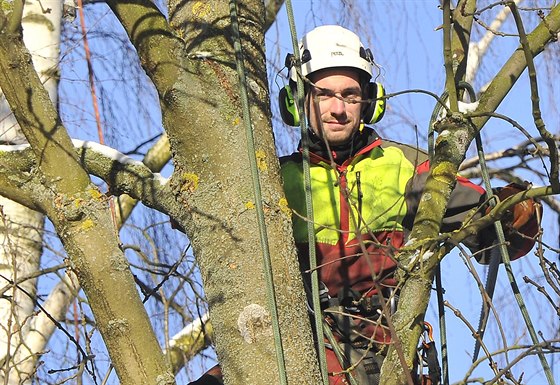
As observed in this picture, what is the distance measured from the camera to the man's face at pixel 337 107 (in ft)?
12.7

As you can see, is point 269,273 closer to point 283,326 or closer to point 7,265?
point 283,326

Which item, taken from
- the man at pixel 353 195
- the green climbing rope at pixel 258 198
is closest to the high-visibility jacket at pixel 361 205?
the man at pixel 353 195

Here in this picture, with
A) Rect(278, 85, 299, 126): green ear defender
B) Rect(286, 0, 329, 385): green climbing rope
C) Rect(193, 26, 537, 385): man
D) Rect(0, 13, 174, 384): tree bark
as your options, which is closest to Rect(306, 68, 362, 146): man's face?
Rect(193, 26, 537, 385): man

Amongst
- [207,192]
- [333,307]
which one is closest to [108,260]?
[207,192]

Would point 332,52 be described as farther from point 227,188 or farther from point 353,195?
point 227,188

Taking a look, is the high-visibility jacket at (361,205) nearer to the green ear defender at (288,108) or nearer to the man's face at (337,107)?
the man's face at (337,107)

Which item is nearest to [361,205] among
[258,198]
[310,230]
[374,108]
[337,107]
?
[337,107]

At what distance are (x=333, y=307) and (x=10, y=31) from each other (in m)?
1.20

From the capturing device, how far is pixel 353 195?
371 centimetres

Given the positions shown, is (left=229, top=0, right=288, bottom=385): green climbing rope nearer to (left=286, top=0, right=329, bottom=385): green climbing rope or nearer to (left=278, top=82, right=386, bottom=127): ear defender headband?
(left=286, top=0, right=329, bottom=385): green climbing rope

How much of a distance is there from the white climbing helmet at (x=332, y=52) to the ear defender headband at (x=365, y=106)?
0.16 feet

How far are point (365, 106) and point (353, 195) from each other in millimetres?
430

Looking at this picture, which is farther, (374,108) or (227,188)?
(374,108)

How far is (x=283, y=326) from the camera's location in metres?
2.77
